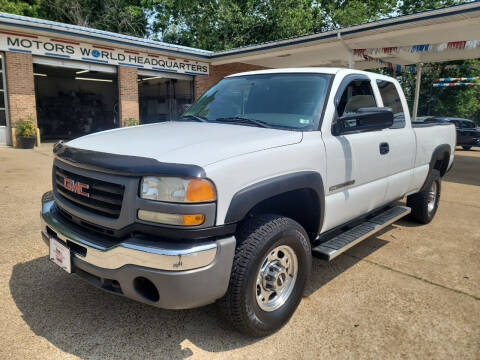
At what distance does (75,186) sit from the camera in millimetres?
2518

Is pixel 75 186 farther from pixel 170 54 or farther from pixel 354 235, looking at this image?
pixel 170 54

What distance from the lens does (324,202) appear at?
2.89 meters

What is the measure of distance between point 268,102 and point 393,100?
5.60ft

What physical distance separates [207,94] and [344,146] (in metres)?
1.67

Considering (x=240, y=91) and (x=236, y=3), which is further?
(x=236, y=3)

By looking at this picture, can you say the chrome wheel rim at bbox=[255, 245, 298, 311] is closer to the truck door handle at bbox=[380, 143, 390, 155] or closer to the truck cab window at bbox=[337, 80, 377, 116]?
the truck cab window at bbox=[337, 80, 377, 116]

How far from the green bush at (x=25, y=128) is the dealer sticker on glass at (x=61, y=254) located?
1140 centimetres

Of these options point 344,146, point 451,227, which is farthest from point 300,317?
point 451,227

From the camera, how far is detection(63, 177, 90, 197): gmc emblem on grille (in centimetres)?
243

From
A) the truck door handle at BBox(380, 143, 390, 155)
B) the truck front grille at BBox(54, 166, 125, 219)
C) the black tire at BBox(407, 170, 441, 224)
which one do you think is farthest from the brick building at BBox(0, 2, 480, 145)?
the truck front grille at BBox(54, 166, 125, 219)

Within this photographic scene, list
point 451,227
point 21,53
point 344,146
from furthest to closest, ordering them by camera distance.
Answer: point 21,53
point 451,227
point 344,146

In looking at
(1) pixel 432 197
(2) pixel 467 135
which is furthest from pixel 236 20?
(1) pixel 432 197

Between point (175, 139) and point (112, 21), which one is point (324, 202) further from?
point (112, 21)

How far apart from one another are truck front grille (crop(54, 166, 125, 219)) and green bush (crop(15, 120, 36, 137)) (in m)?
11.4
